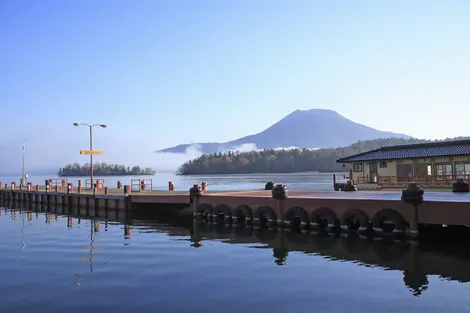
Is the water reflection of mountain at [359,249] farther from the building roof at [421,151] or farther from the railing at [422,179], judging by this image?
the building roof at [421,151]

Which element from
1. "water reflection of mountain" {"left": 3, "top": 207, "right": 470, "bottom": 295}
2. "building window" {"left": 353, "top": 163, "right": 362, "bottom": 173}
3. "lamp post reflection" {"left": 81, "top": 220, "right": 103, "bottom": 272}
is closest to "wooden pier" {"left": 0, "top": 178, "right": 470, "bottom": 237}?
"water reflection of mountain" {"left": 3, "top": 207, "right": 470, "bottom": 295}

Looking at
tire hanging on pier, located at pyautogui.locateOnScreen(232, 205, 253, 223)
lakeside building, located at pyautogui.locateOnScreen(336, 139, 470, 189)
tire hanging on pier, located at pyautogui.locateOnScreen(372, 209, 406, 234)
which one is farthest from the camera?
lakeside building, located at pyautogui.locateOnScreen(336, 139, 470, 189)

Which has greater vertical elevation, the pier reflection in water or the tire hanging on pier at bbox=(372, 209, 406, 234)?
the tire hanging on pier at bbox=(372, 209, 406, 234)

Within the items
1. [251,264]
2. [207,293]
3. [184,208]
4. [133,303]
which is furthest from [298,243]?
[184,208]

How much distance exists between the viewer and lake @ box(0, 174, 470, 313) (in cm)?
1018

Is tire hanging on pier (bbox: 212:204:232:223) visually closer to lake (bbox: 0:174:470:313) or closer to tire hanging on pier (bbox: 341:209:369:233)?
lake (bbox: 0:174:470:313)

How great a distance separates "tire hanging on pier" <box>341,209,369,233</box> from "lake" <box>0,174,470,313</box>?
33.9 inches

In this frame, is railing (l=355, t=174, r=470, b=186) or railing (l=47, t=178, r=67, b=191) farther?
railing (l=47, t=178, r=67, b=191)

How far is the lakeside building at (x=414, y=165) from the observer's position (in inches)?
1430

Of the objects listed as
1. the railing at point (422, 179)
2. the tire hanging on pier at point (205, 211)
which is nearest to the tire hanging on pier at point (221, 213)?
the tire hanging on pier at point (205, 211)

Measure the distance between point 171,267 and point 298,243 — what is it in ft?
21.6

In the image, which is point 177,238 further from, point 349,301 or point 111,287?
point 349,301

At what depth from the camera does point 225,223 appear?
26.2 metres

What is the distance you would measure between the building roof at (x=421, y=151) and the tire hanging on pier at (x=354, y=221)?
2093 centimetres
